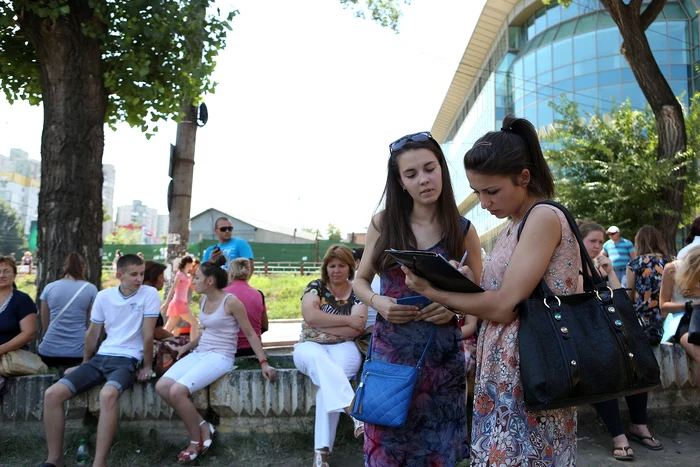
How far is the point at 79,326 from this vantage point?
550 centimetres

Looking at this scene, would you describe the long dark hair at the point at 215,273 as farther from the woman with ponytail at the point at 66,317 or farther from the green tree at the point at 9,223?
the green tree at the point at 9,223

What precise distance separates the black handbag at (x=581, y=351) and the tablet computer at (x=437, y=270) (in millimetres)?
184

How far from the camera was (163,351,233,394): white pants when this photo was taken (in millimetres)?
4508

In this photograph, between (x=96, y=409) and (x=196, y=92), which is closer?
(x=96, y=409)

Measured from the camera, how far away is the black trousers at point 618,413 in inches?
175

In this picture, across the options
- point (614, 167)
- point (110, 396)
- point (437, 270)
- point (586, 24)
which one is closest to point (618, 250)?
point (614, 167)

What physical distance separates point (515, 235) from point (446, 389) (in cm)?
73

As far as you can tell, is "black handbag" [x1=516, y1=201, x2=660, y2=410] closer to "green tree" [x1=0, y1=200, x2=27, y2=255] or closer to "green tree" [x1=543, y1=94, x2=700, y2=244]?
"green tree" [x1=543, y1=94, x2=700, y2=244]

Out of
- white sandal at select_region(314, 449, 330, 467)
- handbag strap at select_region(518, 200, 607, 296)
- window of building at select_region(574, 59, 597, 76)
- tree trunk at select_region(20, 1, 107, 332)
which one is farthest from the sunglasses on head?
window of building at select_region(574, 59, 597, 76)

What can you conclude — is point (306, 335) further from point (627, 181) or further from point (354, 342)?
point (627, 181)

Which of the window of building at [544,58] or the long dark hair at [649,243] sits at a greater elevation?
the window of building at [544,58]

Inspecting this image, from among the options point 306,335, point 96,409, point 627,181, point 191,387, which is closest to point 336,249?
point 306,335

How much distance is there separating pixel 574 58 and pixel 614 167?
15094 millimetres

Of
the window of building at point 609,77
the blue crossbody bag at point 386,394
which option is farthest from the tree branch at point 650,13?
the window of building at point 609,77
